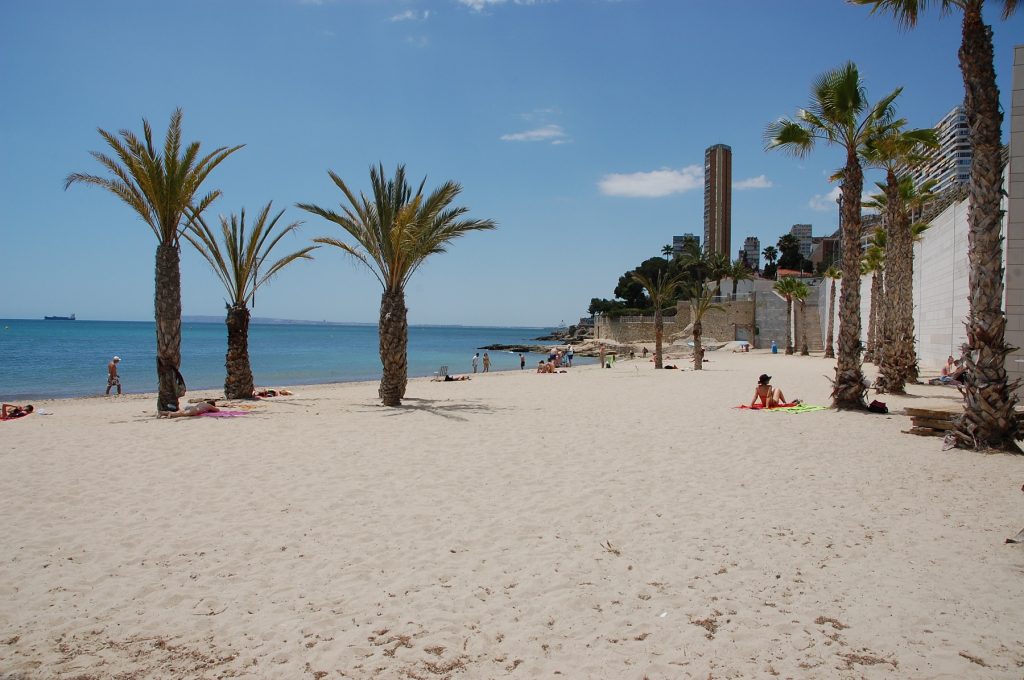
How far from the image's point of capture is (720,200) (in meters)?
104

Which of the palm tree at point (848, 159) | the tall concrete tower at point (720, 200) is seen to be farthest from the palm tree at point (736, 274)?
the palm tree at point (848, 159)

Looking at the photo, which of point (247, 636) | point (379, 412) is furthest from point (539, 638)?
point (379, 412)

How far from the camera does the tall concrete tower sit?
339 ft

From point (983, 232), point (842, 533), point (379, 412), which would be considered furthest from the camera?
point (379, 412)

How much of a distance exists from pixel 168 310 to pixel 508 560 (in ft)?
36.5

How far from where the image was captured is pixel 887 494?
20.3ft

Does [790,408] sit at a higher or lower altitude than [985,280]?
lower

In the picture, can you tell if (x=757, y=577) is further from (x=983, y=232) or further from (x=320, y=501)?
(x=983, y=232)

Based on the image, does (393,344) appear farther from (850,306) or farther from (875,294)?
(875,294)

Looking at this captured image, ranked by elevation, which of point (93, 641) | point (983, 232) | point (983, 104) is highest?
point (983, 104)

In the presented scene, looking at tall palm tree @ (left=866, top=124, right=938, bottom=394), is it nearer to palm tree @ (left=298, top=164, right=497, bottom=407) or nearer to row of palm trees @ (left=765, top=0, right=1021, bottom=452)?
row of palm trees @ (left=765, top=0, right=1021, bottom=452)

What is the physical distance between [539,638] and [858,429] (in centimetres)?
877

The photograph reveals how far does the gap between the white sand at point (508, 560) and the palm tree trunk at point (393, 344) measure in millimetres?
4930

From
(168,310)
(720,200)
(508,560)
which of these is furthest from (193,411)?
(720,200)
